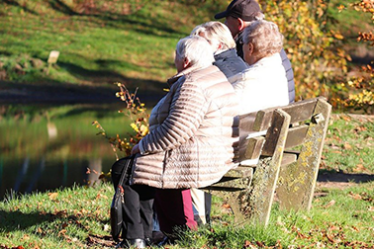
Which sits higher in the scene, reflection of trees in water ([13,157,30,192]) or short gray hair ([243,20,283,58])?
short gray hair ([243,20,283,58])

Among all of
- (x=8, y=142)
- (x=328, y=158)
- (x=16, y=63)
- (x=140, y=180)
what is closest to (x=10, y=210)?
(x=140, y=180)

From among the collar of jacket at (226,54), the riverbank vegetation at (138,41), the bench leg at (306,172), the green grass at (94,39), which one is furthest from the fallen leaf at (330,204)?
the green grass at (94,39)

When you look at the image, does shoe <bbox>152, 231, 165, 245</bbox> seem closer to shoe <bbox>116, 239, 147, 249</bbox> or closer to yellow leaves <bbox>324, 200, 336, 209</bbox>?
shoe <bbox>116, 239, 147, 249</bbox>

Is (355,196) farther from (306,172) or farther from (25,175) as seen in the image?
(25,175)

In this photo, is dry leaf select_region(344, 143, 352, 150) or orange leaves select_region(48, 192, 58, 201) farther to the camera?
dry leaf select_region(344, 143, 352, 150)

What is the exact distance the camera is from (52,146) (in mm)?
11297

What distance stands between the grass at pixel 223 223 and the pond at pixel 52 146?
68 centimetres

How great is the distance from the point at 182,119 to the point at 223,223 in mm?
1605

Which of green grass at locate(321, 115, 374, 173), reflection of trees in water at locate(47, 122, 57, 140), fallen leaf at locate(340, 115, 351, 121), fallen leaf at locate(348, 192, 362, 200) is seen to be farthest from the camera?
reflection of trees in water at locate(47, 122, 57, 140)

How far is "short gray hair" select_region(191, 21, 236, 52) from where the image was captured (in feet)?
16.1

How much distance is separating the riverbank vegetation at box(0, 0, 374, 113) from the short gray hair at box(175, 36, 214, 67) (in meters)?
4.23

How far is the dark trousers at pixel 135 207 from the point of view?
4469 millimetres

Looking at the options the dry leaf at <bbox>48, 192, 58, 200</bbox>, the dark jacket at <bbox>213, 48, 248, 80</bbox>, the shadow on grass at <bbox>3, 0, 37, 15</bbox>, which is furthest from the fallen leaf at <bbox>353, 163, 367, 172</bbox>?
the shadow on grass at <bbox>3, 0, 37, 15</bbox>

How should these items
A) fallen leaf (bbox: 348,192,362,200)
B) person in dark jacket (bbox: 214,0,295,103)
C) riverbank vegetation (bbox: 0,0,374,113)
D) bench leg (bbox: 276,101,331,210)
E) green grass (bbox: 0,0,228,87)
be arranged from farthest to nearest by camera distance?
green grass (bbox: 0,0,228,87) → riverbank vegetation (bbox: 0,0,374,113) → fallen leaf (bbox: 348,192,362,200) → person in dark jacket (bbox: 214,0,295,103) → bench leg (bbox: 276,101,331,210)
